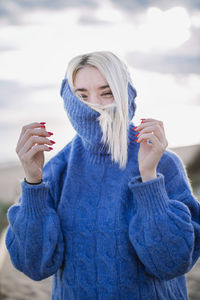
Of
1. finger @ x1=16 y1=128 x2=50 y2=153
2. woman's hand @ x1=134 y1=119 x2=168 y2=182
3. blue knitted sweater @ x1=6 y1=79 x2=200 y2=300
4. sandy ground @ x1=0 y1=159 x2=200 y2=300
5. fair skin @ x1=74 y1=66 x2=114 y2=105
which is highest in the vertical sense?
fair skin @ x1=74 y1=66 x2=114 y2=105

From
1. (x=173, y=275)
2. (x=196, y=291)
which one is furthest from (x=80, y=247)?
(x=196, y=291)

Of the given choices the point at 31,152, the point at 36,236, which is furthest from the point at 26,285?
the point at 31,152

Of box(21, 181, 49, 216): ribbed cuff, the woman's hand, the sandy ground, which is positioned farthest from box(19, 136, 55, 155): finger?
the sandy ground

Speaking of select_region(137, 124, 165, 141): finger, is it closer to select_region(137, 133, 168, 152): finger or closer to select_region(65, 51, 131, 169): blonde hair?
select_region(137, 133, 168, 152): finger

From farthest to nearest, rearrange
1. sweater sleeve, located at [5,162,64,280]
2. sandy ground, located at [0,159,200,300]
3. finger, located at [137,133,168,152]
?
sandy ground, located at [0,159,200,300] < sweater sleeve, located at [5,162,64,280] < finger, located at [137,133,168,152]

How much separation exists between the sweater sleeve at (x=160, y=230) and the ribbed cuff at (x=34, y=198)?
432 millimetres

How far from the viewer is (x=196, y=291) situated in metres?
3.40

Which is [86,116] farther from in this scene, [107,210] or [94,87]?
[107,210]

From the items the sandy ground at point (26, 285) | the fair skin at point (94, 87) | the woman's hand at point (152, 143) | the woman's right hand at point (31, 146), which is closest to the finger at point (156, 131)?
the woman's hand at point (152, 143)

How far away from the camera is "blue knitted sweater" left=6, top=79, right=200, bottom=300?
58.8 inches

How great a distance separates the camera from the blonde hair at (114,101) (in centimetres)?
160

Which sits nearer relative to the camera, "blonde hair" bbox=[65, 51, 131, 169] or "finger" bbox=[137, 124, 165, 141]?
"finger" bbox=[137, 124, 165, 141]

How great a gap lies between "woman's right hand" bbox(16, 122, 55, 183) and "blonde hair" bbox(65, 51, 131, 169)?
0.27 meters

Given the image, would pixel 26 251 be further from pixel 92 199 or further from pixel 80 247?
pixel 92 199
